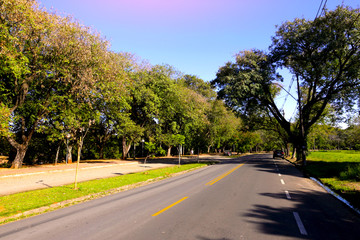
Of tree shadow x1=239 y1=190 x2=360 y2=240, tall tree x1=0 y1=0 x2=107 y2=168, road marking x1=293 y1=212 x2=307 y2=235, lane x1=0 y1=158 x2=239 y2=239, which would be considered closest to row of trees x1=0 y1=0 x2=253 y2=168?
tall tree x1=0 y1=0 x2=107 y2=168

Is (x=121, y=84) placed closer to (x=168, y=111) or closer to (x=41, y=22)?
(x=41, y=22)

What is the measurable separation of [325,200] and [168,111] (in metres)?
26.7

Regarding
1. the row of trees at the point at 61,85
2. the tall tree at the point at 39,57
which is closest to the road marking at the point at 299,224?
the row of trees at the point at 61,85

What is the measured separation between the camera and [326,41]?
2217 cm

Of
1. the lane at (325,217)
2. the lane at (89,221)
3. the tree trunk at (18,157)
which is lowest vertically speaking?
the lane at (89,221)

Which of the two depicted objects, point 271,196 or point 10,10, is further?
point 10,10

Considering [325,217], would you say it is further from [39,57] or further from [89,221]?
[39,57]

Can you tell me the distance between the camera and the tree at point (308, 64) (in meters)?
22.0

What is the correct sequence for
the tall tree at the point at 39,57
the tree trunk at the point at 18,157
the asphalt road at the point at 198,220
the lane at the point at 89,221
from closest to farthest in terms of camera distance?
the asphalt road at the point at 198,220, the lane at the point at 89,221, the tall tree at the point at 39,57, the tree trunk at the point at 18,157

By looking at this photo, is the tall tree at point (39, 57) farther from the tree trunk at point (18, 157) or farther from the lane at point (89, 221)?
the lane at point (89, 221)

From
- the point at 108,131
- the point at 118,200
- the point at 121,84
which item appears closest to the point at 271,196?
the point at 118,200

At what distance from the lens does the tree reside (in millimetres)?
21969

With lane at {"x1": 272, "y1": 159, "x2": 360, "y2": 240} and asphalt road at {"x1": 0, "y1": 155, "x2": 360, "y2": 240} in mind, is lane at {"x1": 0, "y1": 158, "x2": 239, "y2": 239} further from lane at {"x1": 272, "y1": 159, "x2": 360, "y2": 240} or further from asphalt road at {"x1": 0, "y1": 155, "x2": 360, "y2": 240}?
lane at {"x1": 272, "y1": 159, "x2": 360, "y2": 240}

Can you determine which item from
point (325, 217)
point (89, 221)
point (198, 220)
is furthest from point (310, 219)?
point (89, 221)
